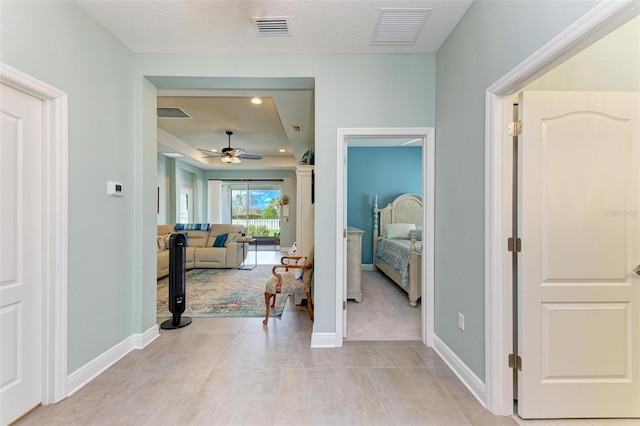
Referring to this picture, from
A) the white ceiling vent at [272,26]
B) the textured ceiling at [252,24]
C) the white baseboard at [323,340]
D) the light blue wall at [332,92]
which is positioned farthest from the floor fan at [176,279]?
the white ceiling vent at [272,26]

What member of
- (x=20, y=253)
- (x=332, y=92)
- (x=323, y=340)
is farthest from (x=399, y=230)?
(x=20, y=253)

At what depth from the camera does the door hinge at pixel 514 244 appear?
1.71 metres

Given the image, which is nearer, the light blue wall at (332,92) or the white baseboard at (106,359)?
the white baseboard at (106,359)

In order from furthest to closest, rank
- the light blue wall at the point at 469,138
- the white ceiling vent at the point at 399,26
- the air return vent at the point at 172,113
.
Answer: the air return vent at the point at 172,113 → the white ceiling vent at the point at 399,26 → the light blue wall at the point at 469,138

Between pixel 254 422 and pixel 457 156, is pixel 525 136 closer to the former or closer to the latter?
pixel 457 156

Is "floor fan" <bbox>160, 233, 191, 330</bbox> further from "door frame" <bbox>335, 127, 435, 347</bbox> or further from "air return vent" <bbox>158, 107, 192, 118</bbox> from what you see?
"air return vent" <bbox>158, 107, 192, 118</bbox>

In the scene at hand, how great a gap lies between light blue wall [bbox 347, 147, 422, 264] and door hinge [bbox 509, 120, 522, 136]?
4.50 meters

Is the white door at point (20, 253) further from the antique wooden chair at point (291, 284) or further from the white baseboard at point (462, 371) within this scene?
the white baseboard at point (462, 371)

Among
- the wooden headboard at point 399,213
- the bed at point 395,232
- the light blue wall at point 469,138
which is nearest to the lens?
the light blue wall at point 469,138

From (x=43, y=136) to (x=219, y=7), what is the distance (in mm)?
1500

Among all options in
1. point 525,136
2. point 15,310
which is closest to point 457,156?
point 525,136

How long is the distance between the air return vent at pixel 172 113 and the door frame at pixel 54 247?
2.92 metres

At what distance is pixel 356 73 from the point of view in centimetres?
264

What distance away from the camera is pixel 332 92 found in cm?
264
